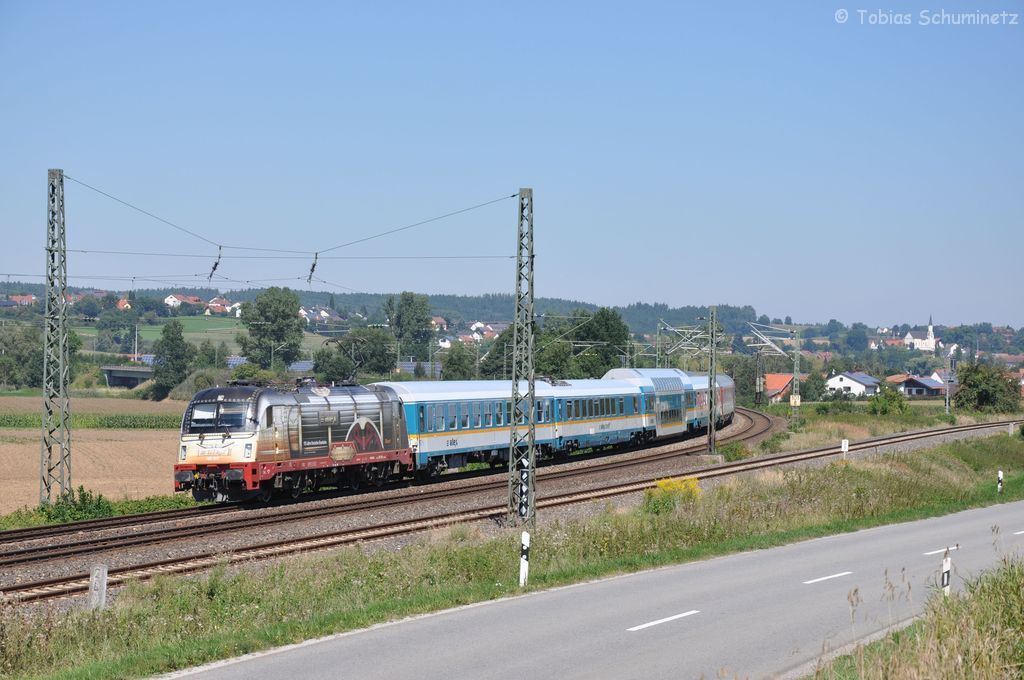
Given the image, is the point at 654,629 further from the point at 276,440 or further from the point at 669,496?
the point at 276,440

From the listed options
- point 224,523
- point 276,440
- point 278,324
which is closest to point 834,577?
point 224,523

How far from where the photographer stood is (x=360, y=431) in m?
32.5

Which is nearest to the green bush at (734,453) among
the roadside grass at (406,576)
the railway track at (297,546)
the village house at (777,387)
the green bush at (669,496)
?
the railway track at (297,546)

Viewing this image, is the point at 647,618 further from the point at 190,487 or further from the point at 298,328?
the point at 298,328

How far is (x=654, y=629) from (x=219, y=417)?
59.2 ft

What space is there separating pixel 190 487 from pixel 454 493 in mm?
7521

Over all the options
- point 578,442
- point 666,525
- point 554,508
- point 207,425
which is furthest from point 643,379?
point 666,525

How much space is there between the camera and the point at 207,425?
28.8 metres

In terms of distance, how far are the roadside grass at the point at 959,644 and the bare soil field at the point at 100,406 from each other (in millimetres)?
77765

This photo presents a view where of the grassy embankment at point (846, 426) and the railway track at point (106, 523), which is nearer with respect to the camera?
the railway track at point (106, 523)

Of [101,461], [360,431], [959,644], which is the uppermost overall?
[959,644]

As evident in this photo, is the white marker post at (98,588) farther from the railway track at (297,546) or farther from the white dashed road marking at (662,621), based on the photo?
the white dashed road marking at (662,621)

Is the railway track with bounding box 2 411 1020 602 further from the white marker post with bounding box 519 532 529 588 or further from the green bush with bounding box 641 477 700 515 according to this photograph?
the white marker post with bounding box 519 532 529 588

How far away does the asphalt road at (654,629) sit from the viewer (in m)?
11.3
